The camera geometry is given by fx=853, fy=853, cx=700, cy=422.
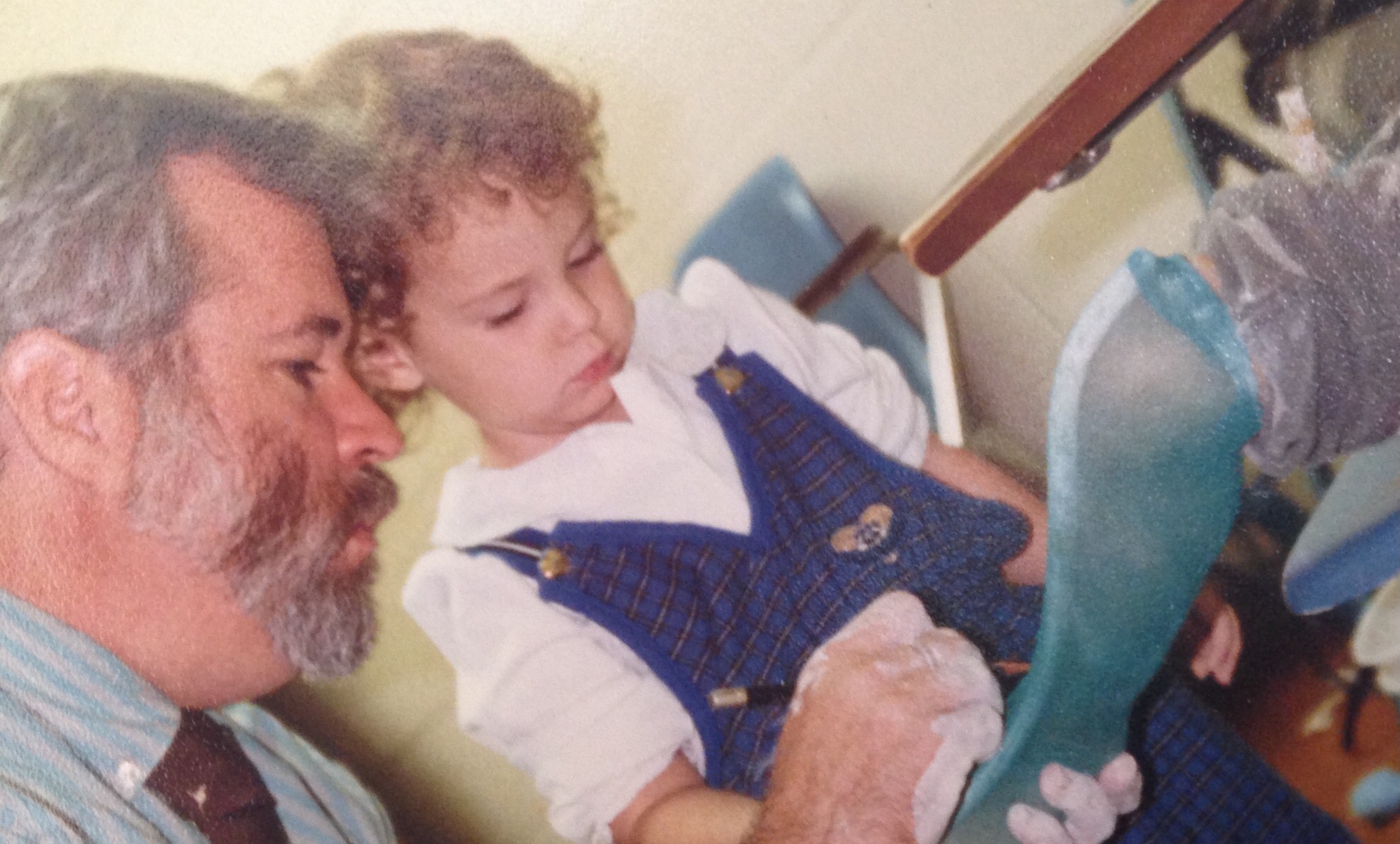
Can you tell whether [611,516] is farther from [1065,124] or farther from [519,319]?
[1065,124]

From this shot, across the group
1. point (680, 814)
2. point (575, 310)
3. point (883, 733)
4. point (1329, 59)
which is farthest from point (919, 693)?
point (1329, 59)

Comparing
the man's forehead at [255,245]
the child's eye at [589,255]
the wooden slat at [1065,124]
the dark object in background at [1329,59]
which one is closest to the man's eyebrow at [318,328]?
the man's forehead at [255,245]

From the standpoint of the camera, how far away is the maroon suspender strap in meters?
0.35

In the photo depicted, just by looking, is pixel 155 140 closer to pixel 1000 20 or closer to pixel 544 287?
pixel 544 287

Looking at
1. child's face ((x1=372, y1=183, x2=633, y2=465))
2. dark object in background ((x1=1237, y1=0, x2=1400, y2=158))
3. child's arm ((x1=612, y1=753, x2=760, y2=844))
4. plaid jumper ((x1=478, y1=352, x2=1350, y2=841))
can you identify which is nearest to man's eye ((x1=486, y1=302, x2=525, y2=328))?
child's face ((x1=372, y1=183, x2=633, y2=465))

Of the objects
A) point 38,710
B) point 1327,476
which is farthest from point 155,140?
point 1327,476

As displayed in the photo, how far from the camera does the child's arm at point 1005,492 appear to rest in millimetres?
446

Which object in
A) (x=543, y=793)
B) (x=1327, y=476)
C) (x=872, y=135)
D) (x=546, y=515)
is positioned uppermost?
(x=872, y=135)

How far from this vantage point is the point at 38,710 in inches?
12.6

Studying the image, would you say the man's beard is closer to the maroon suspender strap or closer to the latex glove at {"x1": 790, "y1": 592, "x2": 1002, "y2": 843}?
the maroon suspender strap

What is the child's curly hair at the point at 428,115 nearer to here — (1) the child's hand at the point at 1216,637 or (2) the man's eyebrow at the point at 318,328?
(2) the man's eyebrow at the point at 318,328

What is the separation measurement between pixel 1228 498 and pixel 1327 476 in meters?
0.14

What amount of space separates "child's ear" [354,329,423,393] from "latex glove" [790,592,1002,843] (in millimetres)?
230

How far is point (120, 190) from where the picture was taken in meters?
0.33
